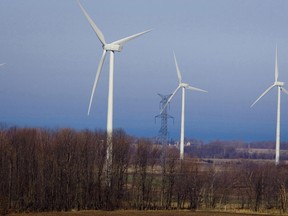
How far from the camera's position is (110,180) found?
67.8m

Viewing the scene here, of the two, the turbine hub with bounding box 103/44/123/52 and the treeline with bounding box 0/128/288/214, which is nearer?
the turbine hub with bounding box 103/44/123/52

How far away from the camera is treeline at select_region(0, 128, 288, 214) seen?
211 feet

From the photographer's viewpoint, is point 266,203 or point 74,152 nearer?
point 74,152

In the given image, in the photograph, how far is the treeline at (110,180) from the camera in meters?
64.4

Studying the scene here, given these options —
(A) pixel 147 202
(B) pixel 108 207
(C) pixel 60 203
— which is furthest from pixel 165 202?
(C) pixel 60 203

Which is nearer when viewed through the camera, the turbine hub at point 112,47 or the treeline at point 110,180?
the turbine hub at point 112,47

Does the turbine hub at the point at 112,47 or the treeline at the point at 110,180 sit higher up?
the turbine hub at the point at 112,47

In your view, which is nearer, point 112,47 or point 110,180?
point 112,47

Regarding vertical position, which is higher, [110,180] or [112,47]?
[112,47]

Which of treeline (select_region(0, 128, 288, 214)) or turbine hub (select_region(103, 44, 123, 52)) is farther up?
turbine hub (select_region(103, 44, 123, 52))

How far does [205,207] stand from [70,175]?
14.9 metres

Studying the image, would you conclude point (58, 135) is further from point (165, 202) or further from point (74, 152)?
point (165, 202)

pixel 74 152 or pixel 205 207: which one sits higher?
pixel 74 152

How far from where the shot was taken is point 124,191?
69062mm
